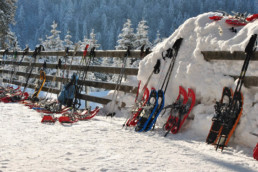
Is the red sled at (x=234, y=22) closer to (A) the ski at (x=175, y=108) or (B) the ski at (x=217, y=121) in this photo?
(B) the ski at (x=217, y=121)

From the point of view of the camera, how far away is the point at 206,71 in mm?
4121

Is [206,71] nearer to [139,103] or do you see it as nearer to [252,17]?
[252,17]

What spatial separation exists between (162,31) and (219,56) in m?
141

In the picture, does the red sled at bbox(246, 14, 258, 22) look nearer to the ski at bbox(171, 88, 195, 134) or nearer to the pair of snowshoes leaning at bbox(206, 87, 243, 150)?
the pair of snowshoes leaning at bbox(206, 87, 243, 150)

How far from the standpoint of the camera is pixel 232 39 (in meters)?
3.86

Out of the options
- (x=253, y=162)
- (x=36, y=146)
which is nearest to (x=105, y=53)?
(x=36, y=146)

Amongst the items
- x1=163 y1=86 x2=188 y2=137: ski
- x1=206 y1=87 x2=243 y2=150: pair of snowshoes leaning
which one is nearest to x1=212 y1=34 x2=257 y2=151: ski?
x1=206 y1=87 x2=243 y2=150: pair of snowshoes leaning

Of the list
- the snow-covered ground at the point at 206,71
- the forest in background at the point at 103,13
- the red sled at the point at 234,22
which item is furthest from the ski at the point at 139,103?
the forest in background at the point at 103,13

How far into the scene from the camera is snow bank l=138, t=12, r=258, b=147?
3.41 metres

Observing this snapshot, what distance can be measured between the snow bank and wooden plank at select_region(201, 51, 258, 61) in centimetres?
7

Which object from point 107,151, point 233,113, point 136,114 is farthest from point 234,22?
point 107,151

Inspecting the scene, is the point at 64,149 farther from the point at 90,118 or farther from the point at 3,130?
the point at 90,118

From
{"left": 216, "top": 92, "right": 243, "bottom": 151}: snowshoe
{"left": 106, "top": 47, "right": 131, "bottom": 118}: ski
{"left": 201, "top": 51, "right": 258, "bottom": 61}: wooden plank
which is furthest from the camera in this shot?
{"left": 106, "top": 47, "right": 131, "bottom": 118}: ski

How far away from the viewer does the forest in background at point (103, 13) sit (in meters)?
149
